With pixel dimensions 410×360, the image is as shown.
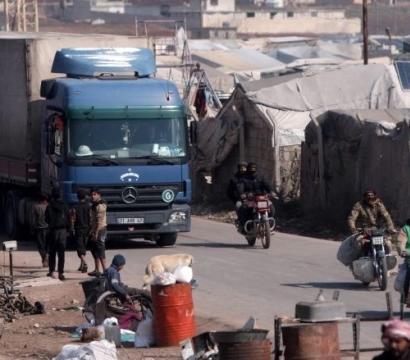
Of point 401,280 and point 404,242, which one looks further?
point 404,242

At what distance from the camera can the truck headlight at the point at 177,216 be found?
24516mm

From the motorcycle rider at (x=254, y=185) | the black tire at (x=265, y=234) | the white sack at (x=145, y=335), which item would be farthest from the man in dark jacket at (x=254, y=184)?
the white sack at (x=145, y=335)

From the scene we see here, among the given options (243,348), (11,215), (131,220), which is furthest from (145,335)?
(11,215)

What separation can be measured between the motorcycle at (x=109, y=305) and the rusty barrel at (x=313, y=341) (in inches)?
153

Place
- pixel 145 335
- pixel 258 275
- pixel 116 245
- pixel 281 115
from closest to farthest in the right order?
pixel 145 335 < pixel 258 275 < pixel 116 245 < pixel 281 115

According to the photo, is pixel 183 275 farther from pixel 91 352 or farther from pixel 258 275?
pixel 258 275

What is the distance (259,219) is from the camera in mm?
24109

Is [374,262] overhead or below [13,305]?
overhead

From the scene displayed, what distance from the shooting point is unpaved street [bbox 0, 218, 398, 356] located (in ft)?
57.4

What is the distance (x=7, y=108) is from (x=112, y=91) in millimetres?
4065

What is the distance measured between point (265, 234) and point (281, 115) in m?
8.73

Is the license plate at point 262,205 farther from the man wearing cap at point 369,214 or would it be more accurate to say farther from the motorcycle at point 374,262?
the motorcycle at point 374,262

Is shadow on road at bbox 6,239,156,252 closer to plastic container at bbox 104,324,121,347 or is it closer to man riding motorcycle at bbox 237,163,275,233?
man riding motorcycle at bbox 237,163,275,233

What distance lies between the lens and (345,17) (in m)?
143
